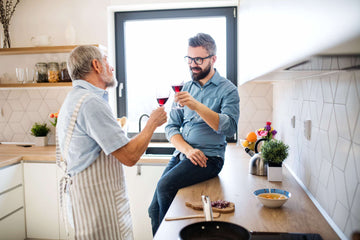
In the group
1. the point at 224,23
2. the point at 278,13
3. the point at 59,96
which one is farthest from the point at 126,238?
the point at 224,23

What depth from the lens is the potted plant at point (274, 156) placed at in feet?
6.11

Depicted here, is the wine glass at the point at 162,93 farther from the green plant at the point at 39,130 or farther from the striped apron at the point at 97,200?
the green plant at the point at 39,130

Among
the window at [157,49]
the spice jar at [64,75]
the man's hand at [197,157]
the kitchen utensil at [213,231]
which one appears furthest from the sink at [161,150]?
the kitchen utensil at [213,231]

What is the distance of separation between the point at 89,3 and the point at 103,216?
93.3 inches

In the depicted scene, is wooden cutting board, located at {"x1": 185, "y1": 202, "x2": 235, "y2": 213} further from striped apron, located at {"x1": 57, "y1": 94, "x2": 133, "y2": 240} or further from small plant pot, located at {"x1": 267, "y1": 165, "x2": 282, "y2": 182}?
small plant pot, located at {"x1": 267, "y1": 165, "x2": 282, "y2": 182}

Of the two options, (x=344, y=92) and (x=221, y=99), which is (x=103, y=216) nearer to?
(x=221, y=99)

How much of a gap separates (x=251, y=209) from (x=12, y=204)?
2.16m

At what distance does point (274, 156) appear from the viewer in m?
1.88

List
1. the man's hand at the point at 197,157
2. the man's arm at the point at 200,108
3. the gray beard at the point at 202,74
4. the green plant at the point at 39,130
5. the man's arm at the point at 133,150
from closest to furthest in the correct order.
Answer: the man's arm at the point at 133,150 → the man's arm at the point at 200,108 → the man's hand at the point at 197,157 → the gray beard at the point at 202,74 → the green plant at the point at 39,130

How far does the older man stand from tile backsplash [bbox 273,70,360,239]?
2.48ft

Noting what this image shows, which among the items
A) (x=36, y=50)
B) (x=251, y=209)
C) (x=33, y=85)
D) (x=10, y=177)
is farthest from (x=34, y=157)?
(x=251, y=209)

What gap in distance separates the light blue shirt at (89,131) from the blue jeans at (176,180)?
374 mm

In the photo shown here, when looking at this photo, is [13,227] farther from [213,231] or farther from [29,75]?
[213,231]

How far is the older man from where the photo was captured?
1.50m
